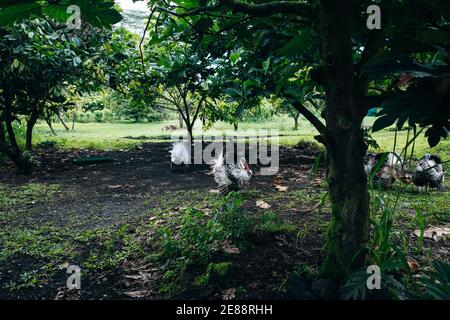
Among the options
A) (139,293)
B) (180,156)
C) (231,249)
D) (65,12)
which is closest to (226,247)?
(231,249)

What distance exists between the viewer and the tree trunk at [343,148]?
132cm

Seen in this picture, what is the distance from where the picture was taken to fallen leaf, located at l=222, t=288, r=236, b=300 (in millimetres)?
1647

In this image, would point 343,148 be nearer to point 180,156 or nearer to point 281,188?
point 281,188

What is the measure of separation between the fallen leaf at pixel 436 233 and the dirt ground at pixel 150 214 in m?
0.14

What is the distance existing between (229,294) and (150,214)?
5.48 feet

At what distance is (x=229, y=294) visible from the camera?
1671 millimetres

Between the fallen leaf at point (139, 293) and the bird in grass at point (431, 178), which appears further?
the bird in grass at point (431, 178)

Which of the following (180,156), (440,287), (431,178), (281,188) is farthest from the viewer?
(180,156)

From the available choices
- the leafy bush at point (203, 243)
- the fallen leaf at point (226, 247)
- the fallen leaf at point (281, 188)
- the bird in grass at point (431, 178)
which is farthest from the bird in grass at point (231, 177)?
the bird in grass at point (431, 178)

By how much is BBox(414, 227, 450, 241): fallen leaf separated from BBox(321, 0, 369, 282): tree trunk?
1160 mm

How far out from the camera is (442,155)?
543cm

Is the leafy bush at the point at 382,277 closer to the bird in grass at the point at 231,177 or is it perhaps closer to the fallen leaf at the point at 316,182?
the bird in grass at the point at 231,177

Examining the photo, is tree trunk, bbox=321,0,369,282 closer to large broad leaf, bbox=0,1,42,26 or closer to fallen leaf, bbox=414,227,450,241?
large broad leaf, bbox=0,1,42,26

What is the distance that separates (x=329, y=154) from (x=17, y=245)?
2395mm
